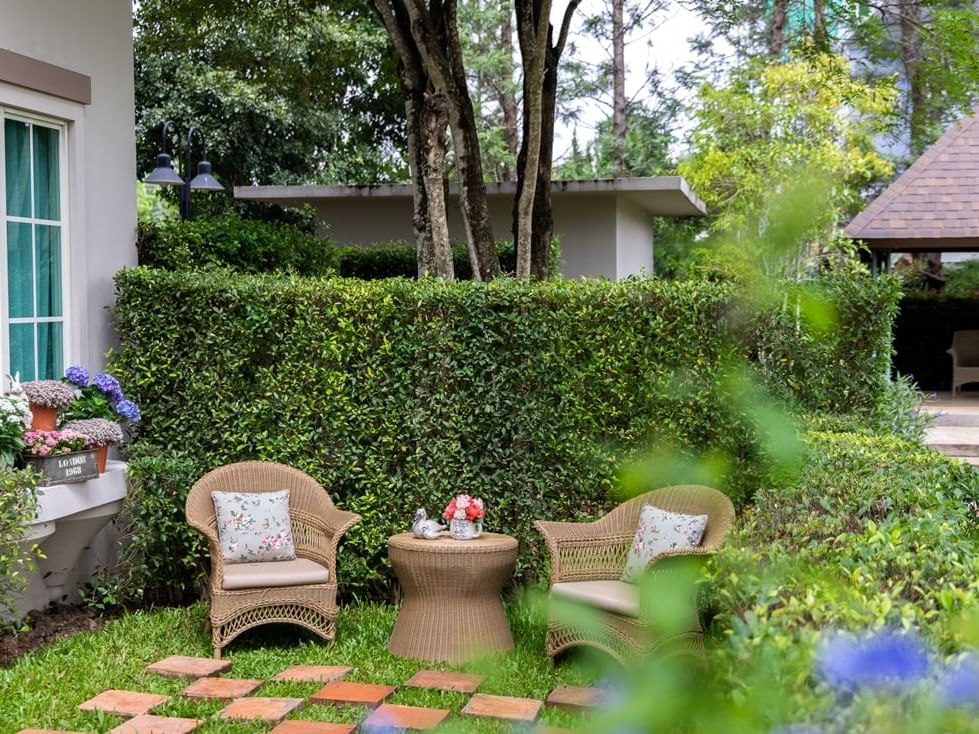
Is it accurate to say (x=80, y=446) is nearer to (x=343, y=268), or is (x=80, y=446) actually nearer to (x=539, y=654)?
(x=539, y=654)

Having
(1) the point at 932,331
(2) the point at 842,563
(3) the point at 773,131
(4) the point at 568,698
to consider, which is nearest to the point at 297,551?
(4) the point at 568,698

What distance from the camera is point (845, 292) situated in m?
6.40

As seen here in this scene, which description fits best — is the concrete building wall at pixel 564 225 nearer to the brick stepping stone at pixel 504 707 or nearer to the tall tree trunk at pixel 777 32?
the tall tree trunk at pixel 777 32

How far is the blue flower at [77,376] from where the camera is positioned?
601 centimetres

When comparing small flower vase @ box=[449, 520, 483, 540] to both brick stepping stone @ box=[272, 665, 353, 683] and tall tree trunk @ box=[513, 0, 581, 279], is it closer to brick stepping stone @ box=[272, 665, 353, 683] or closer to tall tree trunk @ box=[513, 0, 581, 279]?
brick stepping stone @ box=[272, 665, 353, 683]

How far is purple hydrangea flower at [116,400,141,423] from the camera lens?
19.9ft

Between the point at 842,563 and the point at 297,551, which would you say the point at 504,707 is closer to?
the point at 297,551

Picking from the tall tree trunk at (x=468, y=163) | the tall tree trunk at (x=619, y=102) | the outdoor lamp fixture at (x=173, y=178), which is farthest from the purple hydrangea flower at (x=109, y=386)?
the tall tree trunk at (x=619, y=102)

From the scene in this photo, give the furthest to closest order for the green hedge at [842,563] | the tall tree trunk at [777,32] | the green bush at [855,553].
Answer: the tall tree trunk at [777,32] → the green bush at [855,553] → the green hedge at [842,563]

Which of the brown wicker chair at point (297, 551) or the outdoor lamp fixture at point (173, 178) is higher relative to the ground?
the outdoor lamp fixture at point (173, 178)

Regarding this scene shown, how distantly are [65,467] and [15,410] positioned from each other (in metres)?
0.38

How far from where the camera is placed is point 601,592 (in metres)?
5.09

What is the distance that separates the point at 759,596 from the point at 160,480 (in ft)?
15.6

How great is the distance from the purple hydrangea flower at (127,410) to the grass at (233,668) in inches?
42.9
